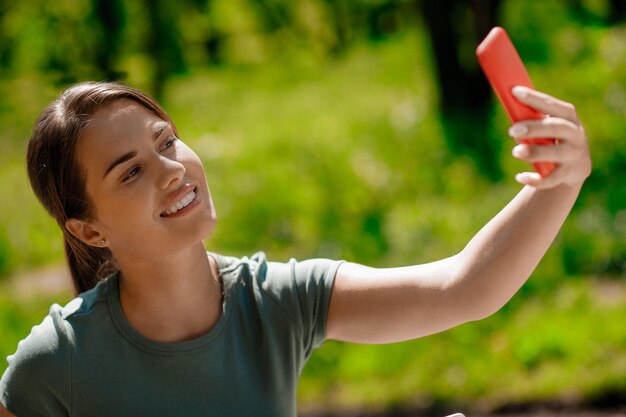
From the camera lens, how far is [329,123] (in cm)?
650

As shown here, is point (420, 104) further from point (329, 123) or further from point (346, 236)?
point (346, 236)

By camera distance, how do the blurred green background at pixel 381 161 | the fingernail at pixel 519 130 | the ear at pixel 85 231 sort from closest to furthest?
the fingernail at pixel 519 130, the ear at pixel 85 231, the blurred green background at pixel 381 161

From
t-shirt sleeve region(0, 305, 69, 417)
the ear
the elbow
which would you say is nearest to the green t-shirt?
t-shirt sleeve region(0, 305, 69, 417)

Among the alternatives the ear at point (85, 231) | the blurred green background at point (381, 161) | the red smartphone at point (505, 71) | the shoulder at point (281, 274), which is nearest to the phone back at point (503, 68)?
the red smartphone at point (505, 71)

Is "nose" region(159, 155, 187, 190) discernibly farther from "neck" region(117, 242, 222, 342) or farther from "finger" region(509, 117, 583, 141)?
"finger" region(509, 117, 583, 141)

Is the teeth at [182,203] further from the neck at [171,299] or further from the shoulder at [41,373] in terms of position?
the shoulder at [41,373]

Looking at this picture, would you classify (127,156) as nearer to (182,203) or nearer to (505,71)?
(182,203)

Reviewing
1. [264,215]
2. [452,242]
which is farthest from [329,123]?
[452,242]

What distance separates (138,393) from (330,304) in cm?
38

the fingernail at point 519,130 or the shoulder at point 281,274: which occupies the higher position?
the fingernail at point 519,130

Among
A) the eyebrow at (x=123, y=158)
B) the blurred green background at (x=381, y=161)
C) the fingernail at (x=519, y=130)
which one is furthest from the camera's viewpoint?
the blurred green background at (x=381, y=161)

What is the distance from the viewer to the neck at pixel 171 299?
1.66 metres

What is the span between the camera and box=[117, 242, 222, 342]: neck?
5.46ft

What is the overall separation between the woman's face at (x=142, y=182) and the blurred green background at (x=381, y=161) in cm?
118
